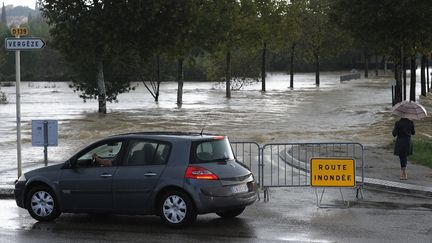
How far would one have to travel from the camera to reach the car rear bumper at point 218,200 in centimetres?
942

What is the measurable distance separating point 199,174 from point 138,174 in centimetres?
96

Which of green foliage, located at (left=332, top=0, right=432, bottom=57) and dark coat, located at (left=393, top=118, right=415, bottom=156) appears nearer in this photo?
dark coat, located at (left=393, top=118, right=415, bottom=156)

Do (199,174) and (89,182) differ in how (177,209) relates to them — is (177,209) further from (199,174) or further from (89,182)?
(89,182)

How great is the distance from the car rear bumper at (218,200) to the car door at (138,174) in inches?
29.8

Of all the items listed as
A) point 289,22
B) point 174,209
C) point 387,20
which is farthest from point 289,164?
point 289,22

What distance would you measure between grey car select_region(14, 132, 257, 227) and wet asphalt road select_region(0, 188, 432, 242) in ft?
0.90

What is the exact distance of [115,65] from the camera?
142 feet

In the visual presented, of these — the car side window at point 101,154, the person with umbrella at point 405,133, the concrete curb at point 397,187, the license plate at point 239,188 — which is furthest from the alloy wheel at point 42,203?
the person with umbrella at point 405,133

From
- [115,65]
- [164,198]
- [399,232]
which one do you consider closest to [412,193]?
[399,232]

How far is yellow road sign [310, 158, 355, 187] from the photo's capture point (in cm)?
1199

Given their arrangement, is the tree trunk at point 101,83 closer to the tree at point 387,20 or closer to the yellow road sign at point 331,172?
the tree at point 387,20

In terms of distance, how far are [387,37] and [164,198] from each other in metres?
21.2

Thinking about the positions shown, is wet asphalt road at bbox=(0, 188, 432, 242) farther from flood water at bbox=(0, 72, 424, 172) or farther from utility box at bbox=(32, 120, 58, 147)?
flood water at bbox=(0, 72, 424, 172)

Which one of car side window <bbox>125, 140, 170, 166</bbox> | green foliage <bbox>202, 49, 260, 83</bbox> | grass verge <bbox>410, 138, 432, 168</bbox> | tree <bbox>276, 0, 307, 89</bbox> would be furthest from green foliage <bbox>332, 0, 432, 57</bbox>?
green foliage <bbox>202, 49, 260, 83</bbox>
